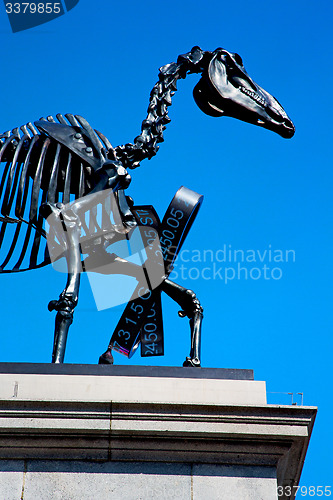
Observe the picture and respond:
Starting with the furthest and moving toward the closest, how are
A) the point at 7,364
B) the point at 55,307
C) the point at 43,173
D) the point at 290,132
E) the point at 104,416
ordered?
the point at 290,132, the point at 43,173, the point at 55,307, the point at 7,364, the point at 104,416

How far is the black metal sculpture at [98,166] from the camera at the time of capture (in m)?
11.5

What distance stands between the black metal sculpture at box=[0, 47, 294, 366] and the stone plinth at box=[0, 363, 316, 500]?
135cm

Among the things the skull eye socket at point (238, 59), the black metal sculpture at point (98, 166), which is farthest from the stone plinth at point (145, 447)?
the skull eye socket at point (238, 59)

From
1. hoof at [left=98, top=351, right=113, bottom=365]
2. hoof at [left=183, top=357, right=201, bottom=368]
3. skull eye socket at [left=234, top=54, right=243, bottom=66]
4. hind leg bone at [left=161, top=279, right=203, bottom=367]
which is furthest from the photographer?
skull eye socket at [left=234, top=54, right=243, bottom=66]

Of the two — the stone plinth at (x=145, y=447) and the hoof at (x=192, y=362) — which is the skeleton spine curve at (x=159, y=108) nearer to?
the hoof at (x=192, y=362)

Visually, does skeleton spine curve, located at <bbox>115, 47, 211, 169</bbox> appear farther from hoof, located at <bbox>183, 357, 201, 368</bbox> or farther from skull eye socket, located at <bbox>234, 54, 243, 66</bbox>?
hoof, located at <bbox>183, 357, 201, 368</bbox>

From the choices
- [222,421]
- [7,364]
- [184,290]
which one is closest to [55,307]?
[7,364]

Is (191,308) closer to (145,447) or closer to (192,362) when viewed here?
(192,362)

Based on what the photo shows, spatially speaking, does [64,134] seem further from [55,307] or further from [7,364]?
[7,364]

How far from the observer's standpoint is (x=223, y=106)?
13.7m

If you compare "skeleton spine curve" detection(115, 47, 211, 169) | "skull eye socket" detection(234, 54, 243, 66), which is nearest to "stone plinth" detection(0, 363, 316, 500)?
"skeleton spine curve" detection(115, 47, 211, 169)

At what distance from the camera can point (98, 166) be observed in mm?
12383

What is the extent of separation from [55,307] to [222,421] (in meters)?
2.61

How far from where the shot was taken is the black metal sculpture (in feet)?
37.9
